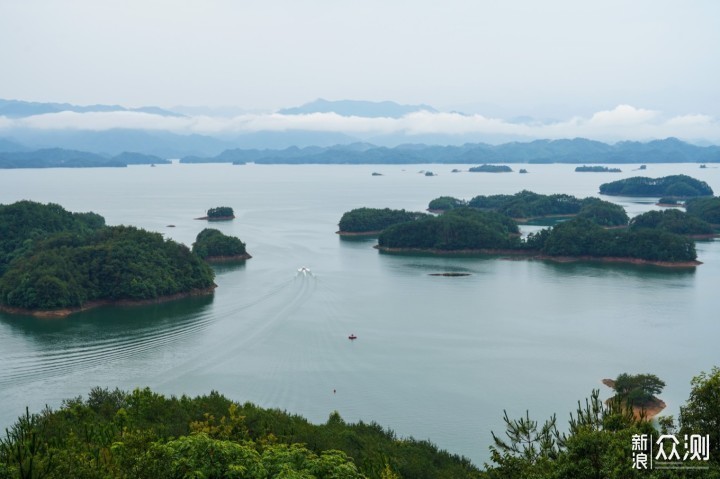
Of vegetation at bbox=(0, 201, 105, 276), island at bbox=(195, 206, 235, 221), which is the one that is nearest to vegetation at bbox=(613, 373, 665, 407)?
vegetation at bbox=(0, 201, 105, 276)

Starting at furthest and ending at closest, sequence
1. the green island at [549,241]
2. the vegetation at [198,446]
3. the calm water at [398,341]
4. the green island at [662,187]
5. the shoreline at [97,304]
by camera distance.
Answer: the green island at [662,187]
the green island at [549,241]
the shoreline at [97,304]
the calm water at [398,341]
the vegetation at [198,446]

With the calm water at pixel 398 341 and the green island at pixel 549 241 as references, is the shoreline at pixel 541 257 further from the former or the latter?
the calm water at pixel 398 341

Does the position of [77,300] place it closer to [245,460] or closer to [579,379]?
[579,379]

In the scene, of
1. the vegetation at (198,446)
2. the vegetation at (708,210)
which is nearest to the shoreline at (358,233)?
the vegetation at (708,210)

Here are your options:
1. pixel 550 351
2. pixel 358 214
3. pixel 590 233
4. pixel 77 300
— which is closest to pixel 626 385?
pixel 550 351

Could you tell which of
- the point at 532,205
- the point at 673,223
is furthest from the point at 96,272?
the point at 532,205

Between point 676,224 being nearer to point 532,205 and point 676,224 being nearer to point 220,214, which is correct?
point 532,205
